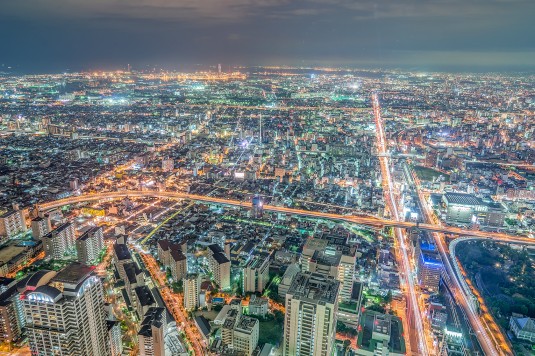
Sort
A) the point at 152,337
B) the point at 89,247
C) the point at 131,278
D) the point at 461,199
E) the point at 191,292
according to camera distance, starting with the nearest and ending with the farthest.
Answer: the point at 152,337, the point at 191,292, the point at 131,278, the point at 89,247, the point at 461,199

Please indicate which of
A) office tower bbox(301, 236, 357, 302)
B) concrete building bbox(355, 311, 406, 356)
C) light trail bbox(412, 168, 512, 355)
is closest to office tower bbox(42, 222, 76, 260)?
office tower bbox(301, 236, 357, 302)

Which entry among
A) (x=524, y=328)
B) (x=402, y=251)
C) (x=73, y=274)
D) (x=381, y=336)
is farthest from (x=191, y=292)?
(x=524, y=328)

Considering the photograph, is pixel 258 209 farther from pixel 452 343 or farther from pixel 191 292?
pixel 452 343

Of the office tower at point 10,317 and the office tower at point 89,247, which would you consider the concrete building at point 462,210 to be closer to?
the office tower at point 89,247

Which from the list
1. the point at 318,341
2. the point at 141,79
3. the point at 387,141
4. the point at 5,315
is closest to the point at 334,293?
the point at 318,341

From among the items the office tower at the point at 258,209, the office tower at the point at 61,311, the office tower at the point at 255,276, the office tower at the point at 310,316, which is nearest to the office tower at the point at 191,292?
the office tower at the point at 255,276

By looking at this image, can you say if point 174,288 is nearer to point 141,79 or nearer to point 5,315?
point 5,315
